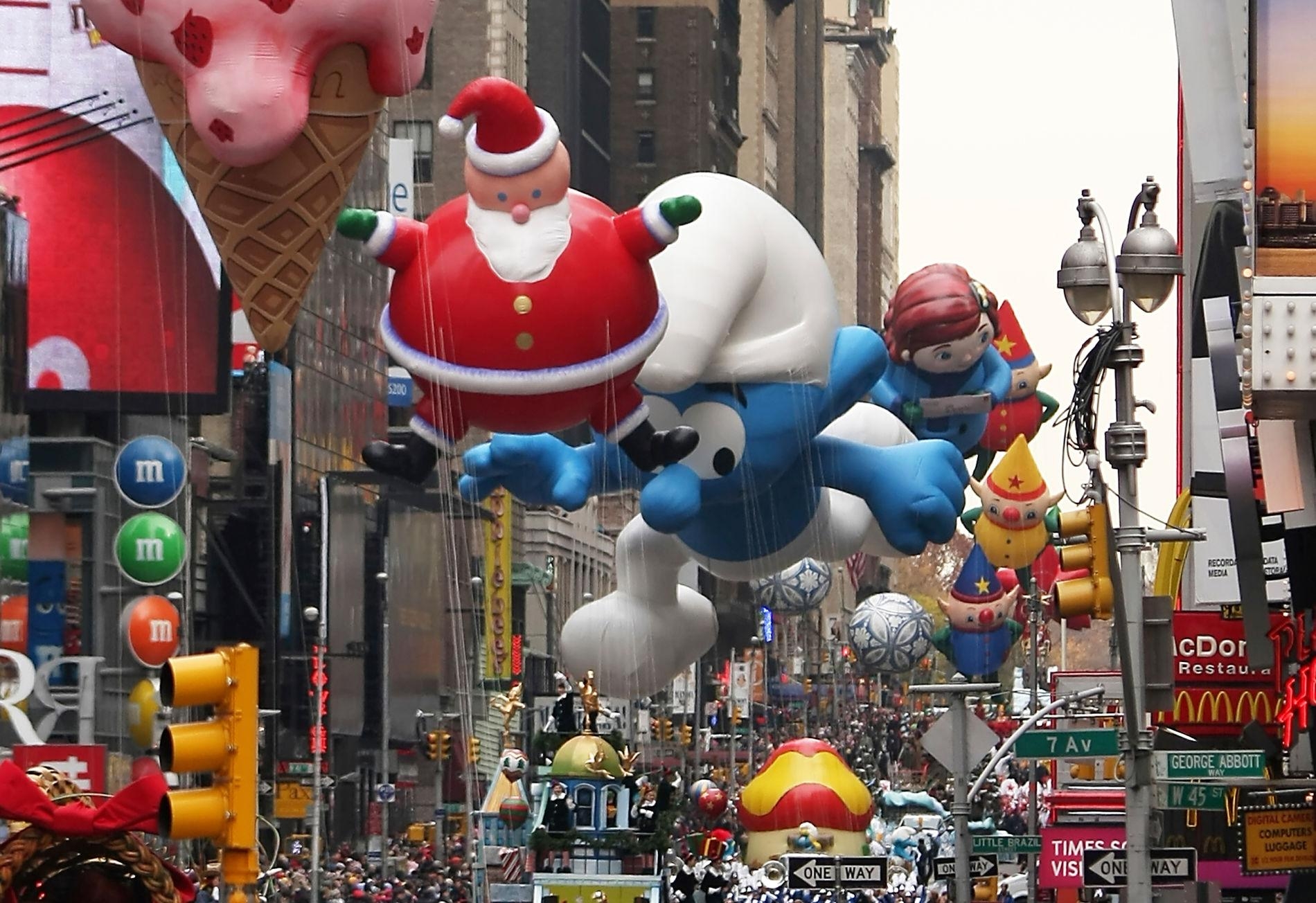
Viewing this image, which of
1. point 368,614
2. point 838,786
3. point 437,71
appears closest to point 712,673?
point 437,71

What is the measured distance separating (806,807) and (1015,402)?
17.4 ft

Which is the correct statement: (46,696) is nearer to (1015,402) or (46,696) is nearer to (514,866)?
(514,866)

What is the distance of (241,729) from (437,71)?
8233 cm

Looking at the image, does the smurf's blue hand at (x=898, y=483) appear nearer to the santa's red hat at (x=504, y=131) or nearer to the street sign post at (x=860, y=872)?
the santa's red hat at (x=504, y=131)

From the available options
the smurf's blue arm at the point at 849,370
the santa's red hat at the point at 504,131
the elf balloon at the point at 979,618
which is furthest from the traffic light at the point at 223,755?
the elf balloon at the point at 979,618

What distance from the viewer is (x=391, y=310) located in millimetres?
17594

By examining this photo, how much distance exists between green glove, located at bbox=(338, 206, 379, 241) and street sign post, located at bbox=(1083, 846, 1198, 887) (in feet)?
20.7

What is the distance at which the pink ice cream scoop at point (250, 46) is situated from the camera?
15133mm

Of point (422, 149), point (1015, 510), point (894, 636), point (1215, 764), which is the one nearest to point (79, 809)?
point (1215, 764)

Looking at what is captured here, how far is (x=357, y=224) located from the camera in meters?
17.0

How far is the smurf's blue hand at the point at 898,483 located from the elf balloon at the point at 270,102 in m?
5.81

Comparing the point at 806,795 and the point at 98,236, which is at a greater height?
the point at 98,236

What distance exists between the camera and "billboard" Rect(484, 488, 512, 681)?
222 feet

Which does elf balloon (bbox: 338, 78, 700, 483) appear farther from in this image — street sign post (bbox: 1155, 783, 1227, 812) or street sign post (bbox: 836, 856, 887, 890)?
street sign post (bbox: 836, 856, 887, 890)
